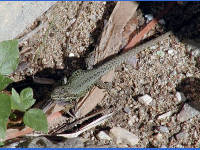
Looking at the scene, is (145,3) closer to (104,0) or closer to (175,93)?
(104,0)

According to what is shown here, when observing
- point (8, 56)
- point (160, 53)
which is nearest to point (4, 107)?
point (8, 56)

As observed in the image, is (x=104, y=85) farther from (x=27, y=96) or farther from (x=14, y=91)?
(x=14, y=91)

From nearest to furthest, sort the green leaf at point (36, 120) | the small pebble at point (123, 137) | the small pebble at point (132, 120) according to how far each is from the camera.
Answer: the green leaf at point (36, 120)
the small pebble at point (123, 137)
the small pebble at point (132, 120)

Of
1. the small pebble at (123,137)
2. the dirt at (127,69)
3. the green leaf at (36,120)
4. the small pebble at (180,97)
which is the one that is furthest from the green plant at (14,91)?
the small pebble at (180,97)

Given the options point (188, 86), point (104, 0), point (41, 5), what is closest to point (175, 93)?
point (188, 86)

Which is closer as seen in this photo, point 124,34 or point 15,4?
point 15,4

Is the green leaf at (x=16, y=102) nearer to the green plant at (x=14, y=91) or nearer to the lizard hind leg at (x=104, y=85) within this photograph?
the green plant at (x=14, y=91)
